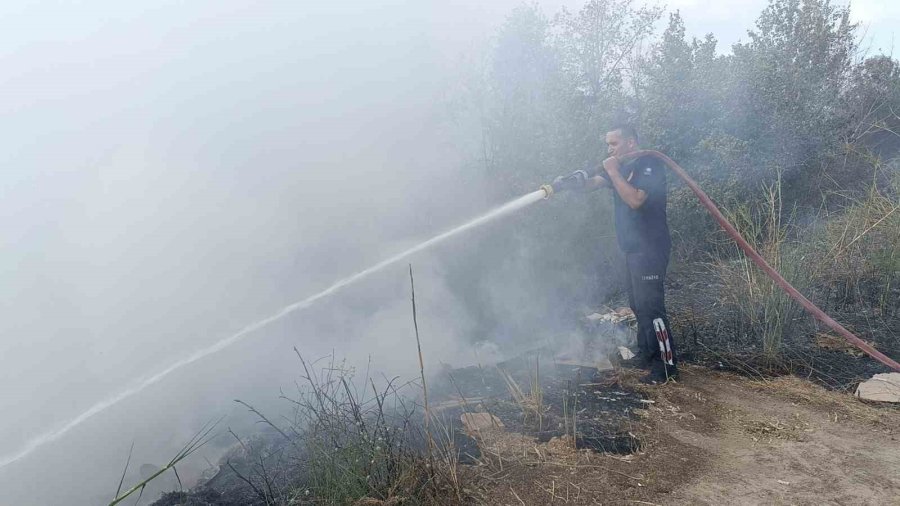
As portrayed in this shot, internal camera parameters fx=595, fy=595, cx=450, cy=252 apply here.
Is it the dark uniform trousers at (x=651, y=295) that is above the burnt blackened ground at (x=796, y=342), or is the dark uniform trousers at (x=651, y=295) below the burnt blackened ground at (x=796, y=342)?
above

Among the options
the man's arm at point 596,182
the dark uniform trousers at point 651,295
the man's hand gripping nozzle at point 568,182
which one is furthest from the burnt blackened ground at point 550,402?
the man's arm at point 596,182

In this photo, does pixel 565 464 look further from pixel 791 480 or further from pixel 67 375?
pixel 67 375

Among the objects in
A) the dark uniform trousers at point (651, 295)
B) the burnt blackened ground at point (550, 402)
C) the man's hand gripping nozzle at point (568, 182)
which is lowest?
the burnt blackened ground at point (550, 402)

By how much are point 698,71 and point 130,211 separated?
22.4 feet

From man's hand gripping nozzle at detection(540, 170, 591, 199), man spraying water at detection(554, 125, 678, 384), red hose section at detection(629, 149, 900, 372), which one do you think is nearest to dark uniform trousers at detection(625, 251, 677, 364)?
man spraying water at detection(554, 125, 678, 384)

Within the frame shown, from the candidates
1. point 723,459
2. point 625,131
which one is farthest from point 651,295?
point 723,459

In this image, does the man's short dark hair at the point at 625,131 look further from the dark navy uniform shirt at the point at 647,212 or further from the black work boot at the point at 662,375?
the black work boot at the point at 662,375

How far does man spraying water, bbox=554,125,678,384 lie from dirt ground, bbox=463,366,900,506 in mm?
389

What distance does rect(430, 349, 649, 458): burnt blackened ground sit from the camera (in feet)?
11.0

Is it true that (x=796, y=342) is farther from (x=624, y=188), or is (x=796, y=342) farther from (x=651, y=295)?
(x=624, y=188)

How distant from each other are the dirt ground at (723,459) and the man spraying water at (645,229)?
39 cm

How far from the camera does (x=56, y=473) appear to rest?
14.2ft

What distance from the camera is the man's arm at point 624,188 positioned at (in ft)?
13.3

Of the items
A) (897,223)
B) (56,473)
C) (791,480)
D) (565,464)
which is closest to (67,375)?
(56,473)
